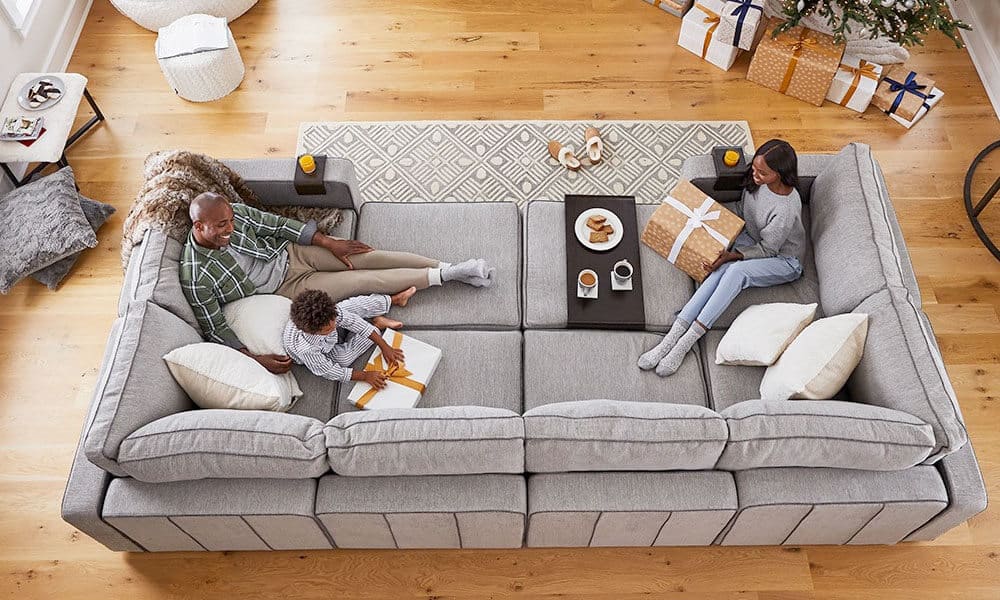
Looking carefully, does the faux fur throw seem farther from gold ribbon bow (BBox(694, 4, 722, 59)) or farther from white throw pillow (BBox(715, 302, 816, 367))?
gold ribbon bow (BBox(694, 4, 722, 59))

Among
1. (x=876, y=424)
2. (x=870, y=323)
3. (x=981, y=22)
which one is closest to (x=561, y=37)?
(x=981, y=22)

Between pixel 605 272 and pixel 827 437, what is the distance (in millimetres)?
1075

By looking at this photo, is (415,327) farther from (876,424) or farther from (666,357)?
(876,424)

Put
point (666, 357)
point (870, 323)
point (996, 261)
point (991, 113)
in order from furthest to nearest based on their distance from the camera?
point (991, 113)
point (996, 261)
point (666, 357)
point (870, 323)

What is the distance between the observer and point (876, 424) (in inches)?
80.8

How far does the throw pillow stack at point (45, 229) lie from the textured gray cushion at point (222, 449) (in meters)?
1.65

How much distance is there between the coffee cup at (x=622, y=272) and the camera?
109 inches

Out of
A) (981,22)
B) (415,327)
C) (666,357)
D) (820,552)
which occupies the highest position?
(981,22)

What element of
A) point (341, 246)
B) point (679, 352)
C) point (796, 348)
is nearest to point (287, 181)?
point (341, 246)

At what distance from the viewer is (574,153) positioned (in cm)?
379

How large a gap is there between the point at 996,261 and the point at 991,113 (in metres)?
1.01

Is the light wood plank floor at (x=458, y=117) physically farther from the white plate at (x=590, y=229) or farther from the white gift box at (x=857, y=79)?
the white plate at (x=590, y=229)

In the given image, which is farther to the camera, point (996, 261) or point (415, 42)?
point (415, 42)

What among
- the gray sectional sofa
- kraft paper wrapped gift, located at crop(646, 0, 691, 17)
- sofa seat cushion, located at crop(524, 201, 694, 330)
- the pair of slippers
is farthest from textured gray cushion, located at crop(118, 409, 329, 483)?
kraft paper wrapped gift, located at crop(646, 0, 691, 17)
